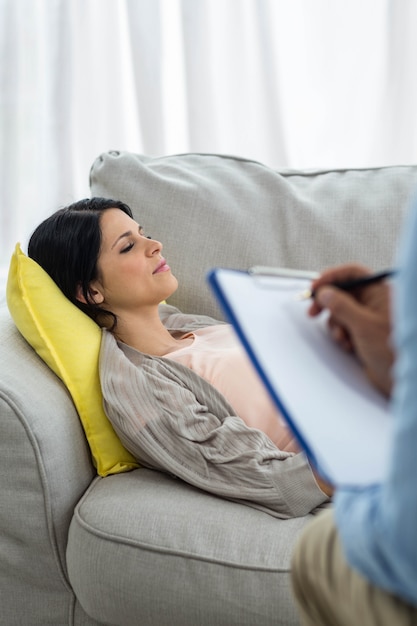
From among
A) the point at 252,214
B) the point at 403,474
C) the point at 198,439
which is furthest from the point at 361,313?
the point at 252,214

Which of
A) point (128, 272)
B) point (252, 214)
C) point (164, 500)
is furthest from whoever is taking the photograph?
point (252, 214)

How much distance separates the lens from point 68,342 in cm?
165

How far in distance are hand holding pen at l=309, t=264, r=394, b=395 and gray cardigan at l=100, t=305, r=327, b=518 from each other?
77 centimetres

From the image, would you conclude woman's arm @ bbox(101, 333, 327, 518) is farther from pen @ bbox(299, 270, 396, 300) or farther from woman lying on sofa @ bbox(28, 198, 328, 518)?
pen @ bbox(299, 270, 396, 300)

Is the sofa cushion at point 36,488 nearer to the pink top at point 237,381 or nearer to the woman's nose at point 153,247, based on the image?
the pink top at point 237,381

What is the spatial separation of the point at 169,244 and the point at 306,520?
2.55ft

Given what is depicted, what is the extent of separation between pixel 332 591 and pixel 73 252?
3.90 ft

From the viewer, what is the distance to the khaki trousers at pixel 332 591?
0.71m

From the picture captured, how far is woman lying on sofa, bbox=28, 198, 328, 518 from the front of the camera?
4.93 ft

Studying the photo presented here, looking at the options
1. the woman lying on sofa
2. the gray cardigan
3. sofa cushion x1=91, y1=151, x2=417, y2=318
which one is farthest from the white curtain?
the gray cardigan

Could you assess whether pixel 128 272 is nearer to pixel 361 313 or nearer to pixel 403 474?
pixel 361 313

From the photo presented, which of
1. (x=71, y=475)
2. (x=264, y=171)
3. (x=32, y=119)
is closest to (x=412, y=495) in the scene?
(x=71, y=475)

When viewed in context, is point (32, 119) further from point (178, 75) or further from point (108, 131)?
point (178, 75)

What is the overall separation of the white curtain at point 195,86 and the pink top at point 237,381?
3.44ft
